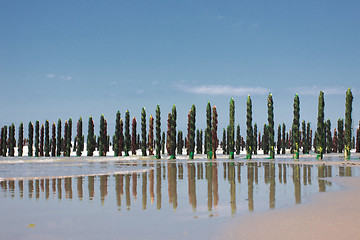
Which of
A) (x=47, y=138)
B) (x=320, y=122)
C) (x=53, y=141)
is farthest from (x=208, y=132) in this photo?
(x=47, y=138)

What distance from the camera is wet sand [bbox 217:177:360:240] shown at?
6.53m

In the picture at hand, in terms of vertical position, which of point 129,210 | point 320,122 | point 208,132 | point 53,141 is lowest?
point 53,141

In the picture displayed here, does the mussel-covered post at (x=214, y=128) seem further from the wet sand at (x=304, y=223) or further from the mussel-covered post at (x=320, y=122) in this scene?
the wet sand at (x=304, y=223)

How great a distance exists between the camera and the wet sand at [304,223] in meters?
6.53

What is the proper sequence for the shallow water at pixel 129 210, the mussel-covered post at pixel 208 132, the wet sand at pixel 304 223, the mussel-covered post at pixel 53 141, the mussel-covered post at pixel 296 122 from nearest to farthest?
1. the wet sand at pixel 304 223
2. the shallow water at pixel 129 210
3. the mussel-covered post at pixel 296 122
4. the mussel-covered post at pixel 208 132
5. the mussel-covered post at pixel 53 141

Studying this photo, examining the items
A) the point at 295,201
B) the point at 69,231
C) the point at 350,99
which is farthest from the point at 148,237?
the point at 350,99

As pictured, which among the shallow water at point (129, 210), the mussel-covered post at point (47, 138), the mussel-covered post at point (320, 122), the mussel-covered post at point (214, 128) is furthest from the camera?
the mussel-covered post at point (47, 138)

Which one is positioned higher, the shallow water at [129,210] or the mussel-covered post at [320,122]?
the mussel-covered post at [320,122]

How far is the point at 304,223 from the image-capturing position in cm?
755

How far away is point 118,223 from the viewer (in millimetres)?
7703

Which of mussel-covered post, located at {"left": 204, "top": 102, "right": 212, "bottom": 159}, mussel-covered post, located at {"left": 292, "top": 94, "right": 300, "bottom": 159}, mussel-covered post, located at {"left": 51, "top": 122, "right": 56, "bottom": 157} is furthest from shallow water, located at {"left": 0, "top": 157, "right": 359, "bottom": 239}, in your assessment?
mussel-covered post, located at {"left": 51, "top": 122, "right": 56, "bottom": 157}

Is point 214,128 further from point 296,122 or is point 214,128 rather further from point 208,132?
point 296,122

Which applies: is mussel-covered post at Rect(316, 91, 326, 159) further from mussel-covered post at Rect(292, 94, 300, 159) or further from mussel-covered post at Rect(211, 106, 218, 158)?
mussel-covered post at Rect(211, 106, 218, 158)

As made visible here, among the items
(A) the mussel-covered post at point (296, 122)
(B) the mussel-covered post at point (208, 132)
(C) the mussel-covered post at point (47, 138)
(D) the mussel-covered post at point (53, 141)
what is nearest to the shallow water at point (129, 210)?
(A) the mussel-covered post at point (296, 122)
